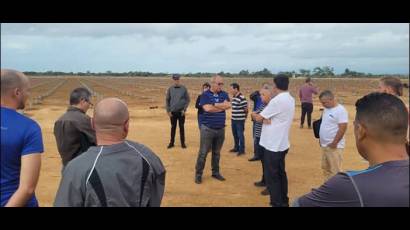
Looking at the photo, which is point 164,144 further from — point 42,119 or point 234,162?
point 42,119

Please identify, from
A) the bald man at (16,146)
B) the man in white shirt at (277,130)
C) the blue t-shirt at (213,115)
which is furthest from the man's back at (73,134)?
the blue t-shirt at (213,115)

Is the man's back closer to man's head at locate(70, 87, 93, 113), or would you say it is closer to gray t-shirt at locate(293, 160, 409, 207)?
man's head at locate(70, 87, 93, 113)

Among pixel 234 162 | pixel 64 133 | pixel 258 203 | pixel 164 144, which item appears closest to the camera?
pixel 64 133

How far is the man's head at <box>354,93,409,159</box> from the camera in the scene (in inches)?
72.2

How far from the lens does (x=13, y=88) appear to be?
2.60m

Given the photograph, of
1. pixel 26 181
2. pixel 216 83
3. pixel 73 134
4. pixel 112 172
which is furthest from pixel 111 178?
pixel 216 83

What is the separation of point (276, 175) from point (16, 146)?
3.79 metres

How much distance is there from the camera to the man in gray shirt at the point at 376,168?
161 cm

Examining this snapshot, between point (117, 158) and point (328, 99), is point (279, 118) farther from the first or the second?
point (117, 158)

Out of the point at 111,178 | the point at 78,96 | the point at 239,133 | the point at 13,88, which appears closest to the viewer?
the point at 111,178

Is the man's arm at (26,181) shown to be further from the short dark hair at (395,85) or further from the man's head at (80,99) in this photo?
the short dark hair at (395,85)

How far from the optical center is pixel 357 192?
1.63 m

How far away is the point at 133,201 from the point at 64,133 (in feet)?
6.82
